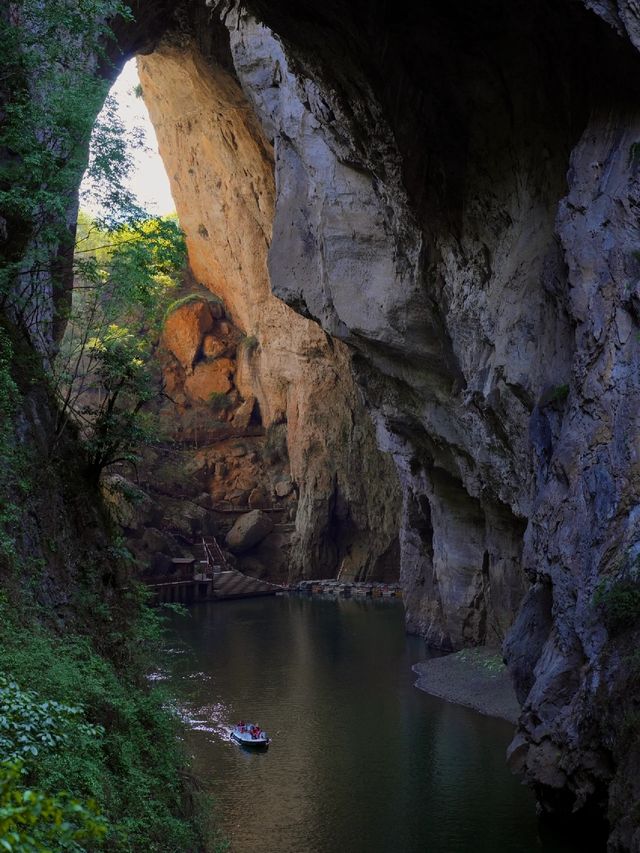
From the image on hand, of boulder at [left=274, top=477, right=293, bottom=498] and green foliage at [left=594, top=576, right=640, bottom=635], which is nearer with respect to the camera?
green foliage at [left=594, top=576, right=640, bottom=635]

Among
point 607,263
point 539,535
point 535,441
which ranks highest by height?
point 607,263

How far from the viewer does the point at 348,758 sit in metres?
20.3

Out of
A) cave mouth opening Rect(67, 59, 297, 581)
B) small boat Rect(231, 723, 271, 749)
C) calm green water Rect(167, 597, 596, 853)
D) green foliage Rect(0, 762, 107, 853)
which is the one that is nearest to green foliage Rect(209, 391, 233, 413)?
cave mouth opening Rect(67, 59, 297, 581)

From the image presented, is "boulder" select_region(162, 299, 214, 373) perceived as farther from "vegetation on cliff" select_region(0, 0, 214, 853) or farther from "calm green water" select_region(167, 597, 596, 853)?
"vegetation on cliff" select_region(0, 0, 214, 853)

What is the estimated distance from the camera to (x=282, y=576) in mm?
55281

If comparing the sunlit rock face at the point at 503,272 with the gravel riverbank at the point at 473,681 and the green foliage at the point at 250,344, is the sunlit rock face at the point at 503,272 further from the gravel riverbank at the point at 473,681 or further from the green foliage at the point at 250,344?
the green foliage at the point at 250,344

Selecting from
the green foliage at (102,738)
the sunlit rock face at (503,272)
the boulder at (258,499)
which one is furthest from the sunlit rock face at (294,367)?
the green foliage at (102,738)

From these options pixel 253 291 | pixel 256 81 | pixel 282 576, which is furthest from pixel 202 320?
pixel 256 81

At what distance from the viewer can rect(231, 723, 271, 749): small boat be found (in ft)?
68.5

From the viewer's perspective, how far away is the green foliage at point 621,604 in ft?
45.4

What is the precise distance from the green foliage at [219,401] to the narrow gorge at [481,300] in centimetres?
2182

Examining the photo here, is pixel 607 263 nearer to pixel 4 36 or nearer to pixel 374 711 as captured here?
pixel 4 36

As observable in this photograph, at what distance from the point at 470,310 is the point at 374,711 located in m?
11.3

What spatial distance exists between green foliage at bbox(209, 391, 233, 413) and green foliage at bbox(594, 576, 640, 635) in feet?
152
